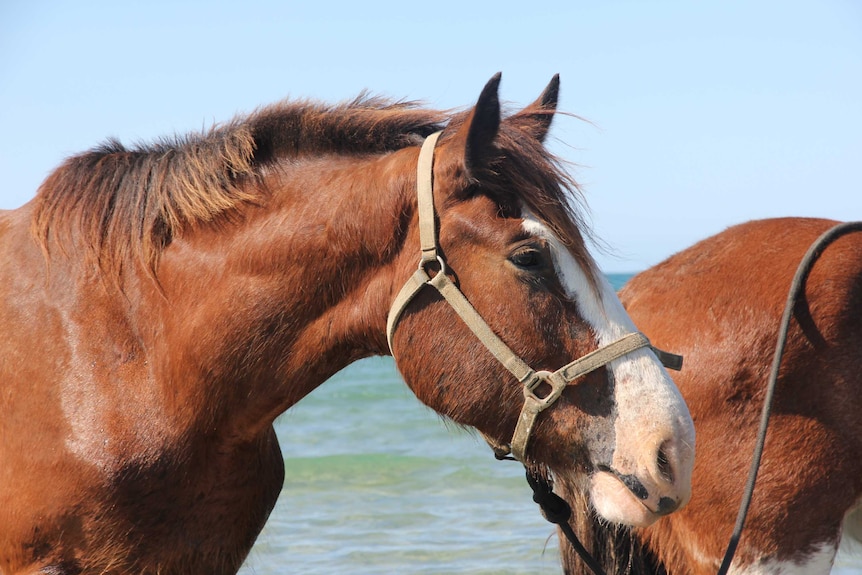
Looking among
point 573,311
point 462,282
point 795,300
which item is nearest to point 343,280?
point 462,282

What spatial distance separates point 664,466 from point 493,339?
1.66ft

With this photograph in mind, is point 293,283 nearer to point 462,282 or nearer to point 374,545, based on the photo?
point 462,282

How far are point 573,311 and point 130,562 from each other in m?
1.34

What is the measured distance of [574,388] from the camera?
2115 mm

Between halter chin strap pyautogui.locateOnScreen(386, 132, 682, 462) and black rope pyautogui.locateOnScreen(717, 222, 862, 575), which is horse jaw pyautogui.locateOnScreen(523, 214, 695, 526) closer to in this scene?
halter chin strap pyautogui.locateOnScreen(386, 132, 682, 462)

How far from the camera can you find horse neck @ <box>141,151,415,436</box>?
7.48 ft

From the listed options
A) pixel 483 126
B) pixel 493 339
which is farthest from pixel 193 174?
pixel 493 339

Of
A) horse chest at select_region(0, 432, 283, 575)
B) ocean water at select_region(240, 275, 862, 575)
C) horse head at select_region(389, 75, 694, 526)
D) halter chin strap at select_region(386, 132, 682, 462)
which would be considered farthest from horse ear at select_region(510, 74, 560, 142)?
horse chest at select_region(0, 432, 283, 575)

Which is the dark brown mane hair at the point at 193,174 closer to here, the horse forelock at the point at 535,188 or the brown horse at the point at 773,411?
the horse forelock at the point at 535,188

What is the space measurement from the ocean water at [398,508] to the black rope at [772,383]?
0.92 m

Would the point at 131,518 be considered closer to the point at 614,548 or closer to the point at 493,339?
the point at 493,339

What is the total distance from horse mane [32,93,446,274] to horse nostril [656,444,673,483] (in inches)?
42.7

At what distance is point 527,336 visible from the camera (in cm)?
213

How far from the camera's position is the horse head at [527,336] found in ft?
6.77
